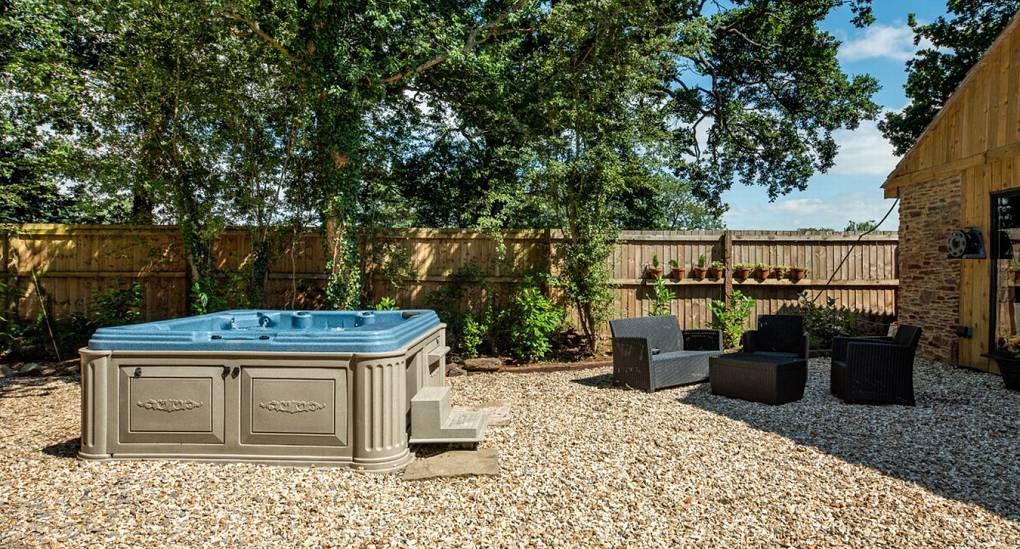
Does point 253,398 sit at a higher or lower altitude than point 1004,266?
lower

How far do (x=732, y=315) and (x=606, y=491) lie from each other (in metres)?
5.70

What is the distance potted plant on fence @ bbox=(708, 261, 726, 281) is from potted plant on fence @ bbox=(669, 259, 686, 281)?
42cm

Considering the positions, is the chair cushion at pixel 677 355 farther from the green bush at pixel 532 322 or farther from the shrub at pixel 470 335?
the shrub at pixel 470 335

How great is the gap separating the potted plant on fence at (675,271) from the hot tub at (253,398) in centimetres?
522

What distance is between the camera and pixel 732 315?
8.12m

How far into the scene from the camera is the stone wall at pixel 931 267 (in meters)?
7.16

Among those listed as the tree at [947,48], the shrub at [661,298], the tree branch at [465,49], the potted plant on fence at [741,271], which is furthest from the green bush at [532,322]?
the tree at [947,48]

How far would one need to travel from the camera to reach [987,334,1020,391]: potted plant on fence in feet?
18.6

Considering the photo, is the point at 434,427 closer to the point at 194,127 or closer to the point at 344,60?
the point at 344,60

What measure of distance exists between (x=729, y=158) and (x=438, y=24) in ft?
31.2

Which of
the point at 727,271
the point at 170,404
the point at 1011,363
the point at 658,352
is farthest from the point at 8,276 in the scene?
the point at 1011,363

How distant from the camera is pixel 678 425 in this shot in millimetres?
4520

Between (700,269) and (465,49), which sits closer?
(465,49)

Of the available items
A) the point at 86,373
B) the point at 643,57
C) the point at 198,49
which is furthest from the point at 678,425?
the point at 198,49
